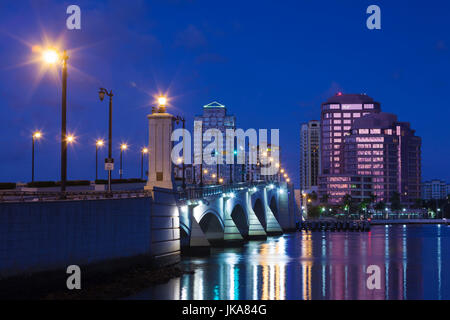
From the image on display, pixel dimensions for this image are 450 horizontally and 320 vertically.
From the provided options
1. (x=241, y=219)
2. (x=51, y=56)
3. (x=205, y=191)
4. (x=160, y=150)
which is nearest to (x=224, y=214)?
(x=205, y=191)

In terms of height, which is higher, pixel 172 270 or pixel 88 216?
pixel 88 216

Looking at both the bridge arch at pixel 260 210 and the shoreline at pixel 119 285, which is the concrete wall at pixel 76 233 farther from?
the bridge arch at pixel 260 210

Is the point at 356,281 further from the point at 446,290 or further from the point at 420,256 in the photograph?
the point at 420,256

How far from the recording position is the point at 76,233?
31844mm

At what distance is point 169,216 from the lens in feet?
154

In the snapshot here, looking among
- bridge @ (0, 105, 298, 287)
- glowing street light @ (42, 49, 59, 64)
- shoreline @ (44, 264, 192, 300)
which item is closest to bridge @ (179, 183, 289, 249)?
bridge @ (0, 105, 298, 287)

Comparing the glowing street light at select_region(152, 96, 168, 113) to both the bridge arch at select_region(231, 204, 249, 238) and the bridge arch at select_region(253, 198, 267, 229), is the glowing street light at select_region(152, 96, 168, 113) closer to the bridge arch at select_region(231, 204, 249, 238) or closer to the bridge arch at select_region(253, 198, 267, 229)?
the bridge arch at select_region(231, 204, 249, 238)

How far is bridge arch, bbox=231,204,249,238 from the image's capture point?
97188mm

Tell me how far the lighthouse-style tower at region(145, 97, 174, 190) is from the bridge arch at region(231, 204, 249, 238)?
49.2 meters

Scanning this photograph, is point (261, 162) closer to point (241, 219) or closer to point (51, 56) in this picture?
point (241, 219)

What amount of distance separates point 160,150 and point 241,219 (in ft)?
181

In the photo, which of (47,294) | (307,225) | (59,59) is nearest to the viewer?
(47,294)
